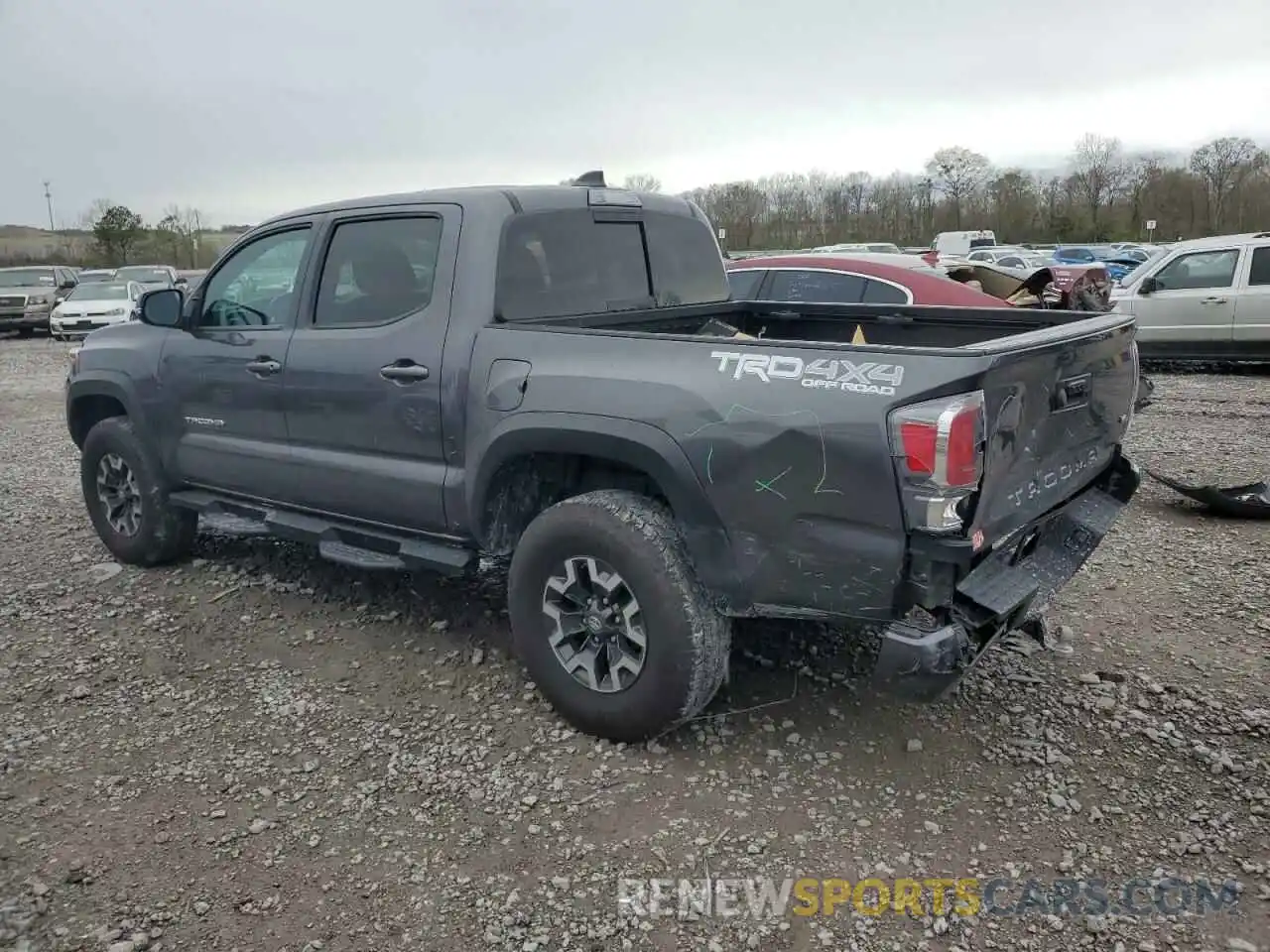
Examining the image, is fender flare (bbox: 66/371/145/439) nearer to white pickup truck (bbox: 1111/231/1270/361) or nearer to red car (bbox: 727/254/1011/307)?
red car (bbox: 727/254/1011/307)

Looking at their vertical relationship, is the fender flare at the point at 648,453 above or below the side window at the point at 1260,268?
below

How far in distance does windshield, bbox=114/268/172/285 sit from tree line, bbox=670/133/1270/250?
2774 centimetres

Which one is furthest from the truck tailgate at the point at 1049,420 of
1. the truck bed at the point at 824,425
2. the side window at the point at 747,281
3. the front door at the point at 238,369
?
the side window at the point at 747,281

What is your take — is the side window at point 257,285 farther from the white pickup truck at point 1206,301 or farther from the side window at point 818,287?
the white pickup truck at point 1206,301

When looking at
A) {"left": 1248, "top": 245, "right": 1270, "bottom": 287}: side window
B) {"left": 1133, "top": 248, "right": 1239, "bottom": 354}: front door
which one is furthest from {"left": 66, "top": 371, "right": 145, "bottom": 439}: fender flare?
{"left": 1248, "top": 245, "right": 1270, "bottom": 287}: side window

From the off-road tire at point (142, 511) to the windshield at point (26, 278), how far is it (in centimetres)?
2309

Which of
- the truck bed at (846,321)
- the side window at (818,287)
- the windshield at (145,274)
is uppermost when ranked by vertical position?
the windshield at (145,274)

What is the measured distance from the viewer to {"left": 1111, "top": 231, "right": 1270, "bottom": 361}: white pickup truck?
12023mm

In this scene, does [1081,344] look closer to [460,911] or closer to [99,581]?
[460,911]

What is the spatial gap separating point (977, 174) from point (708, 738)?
2829 inches

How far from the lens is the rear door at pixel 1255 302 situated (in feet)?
39.1

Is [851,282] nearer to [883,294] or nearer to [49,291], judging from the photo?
[883,294]

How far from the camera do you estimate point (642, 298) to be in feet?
14.9

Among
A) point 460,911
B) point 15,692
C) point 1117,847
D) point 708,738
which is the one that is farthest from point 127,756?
point 1117,847
